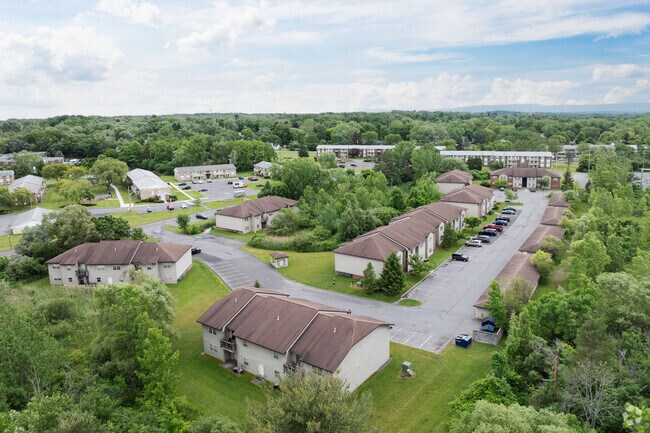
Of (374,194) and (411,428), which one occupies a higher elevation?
(374,194)

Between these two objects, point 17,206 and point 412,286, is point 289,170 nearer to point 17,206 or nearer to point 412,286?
point 412,286

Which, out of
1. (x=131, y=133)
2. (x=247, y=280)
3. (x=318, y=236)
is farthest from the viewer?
(x=131, y=133)

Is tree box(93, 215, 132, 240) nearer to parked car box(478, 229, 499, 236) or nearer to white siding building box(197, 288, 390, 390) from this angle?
white siding building box(197, 288, 390, 390)

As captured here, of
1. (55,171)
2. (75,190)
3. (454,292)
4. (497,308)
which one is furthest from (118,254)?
(55,171)

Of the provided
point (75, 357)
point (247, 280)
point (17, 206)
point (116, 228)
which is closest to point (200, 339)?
Answer: point (75, 357)

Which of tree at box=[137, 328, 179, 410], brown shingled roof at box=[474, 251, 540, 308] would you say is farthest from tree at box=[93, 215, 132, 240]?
brown shingled roof at box=[474, 251, 540, 308]

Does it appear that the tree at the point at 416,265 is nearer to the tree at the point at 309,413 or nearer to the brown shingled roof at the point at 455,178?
the tree at the point at 309,413

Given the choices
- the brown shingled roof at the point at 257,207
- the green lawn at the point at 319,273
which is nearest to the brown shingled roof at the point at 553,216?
the green lawn at the point at 319,273

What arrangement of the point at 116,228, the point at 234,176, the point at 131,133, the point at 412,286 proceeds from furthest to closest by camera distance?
the point at 131,133
the point at 234,176
the point at 116,228
the point at 412,286
